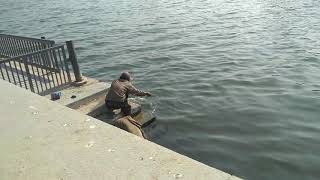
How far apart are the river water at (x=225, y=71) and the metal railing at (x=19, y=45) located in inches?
148

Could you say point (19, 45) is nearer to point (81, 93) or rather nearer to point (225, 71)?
point (81, 93)

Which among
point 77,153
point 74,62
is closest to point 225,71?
point 74,62

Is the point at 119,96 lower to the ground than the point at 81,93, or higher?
higher

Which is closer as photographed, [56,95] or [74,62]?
[56,95]

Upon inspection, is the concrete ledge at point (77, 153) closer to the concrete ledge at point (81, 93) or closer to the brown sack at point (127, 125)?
the brown sack at point (127, 125)

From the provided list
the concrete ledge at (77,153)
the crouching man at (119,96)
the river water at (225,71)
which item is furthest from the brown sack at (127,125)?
the concrete ledge at (77,153)

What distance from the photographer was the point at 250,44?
19.8 metres

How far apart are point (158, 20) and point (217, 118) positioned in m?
19.7

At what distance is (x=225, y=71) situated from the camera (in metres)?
16.0

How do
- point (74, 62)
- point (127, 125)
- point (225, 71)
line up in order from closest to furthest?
1. point (127, 125)
2. point (74, 62)
3. point (225, 71)

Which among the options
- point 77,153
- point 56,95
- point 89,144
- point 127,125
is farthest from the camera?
point 56,95

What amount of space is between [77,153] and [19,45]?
11.2m

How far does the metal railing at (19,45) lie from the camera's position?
494 inches

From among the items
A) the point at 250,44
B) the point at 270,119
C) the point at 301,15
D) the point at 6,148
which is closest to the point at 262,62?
the point at 250,44
